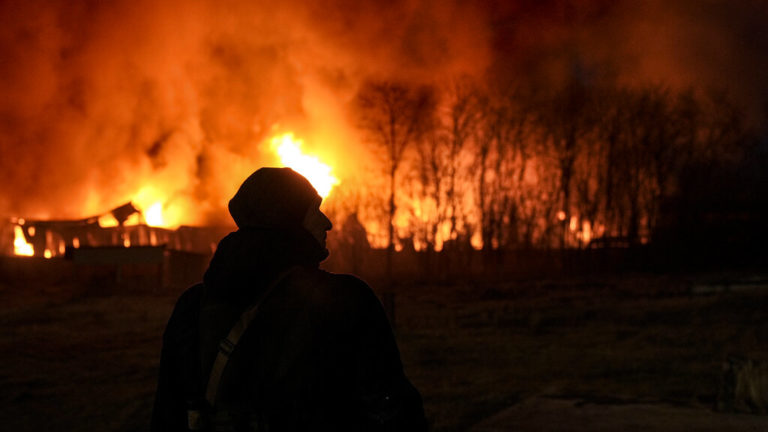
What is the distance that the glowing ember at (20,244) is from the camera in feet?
136

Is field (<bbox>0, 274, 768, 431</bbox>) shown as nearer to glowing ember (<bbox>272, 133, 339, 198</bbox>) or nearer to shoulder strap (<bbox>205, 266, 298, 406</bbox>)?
shoulder strap (<bbox>205, 266, 298, 406</bbox>)

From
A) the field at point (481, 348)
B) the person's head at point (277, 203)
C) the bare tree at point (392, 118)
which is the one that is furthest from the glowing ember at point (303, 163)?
the person's head at point (277, 203)

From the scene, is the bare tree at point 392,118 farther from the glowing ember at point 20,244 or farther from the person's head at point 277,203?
the person's head at point 277,203

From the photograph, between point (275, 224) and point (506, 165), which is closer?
point (275, 224)

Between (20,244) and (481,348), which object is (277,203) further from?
(20,244)

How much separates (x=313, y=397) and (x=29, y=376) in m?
12.0

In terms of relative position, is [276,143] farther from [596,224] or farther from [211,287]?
[211,287]

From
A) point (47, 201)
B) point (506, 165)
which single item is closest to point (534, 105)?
point (506, 165)

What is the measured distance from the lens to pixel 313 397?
2.26 m

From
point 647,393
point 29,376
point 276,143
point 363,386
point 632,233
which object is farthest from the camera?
point 276,143

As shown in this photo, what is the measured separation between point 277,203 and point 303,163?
157 feet

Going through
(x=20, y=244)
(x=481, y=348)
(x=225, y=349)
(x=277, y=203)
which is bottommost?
(x=481, y=348)

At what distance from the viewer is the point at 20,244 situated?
41844 millimetres

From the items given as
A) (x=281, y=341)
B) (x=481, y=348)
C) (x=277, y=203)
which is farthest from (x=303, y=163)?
(x=281, y=341)
